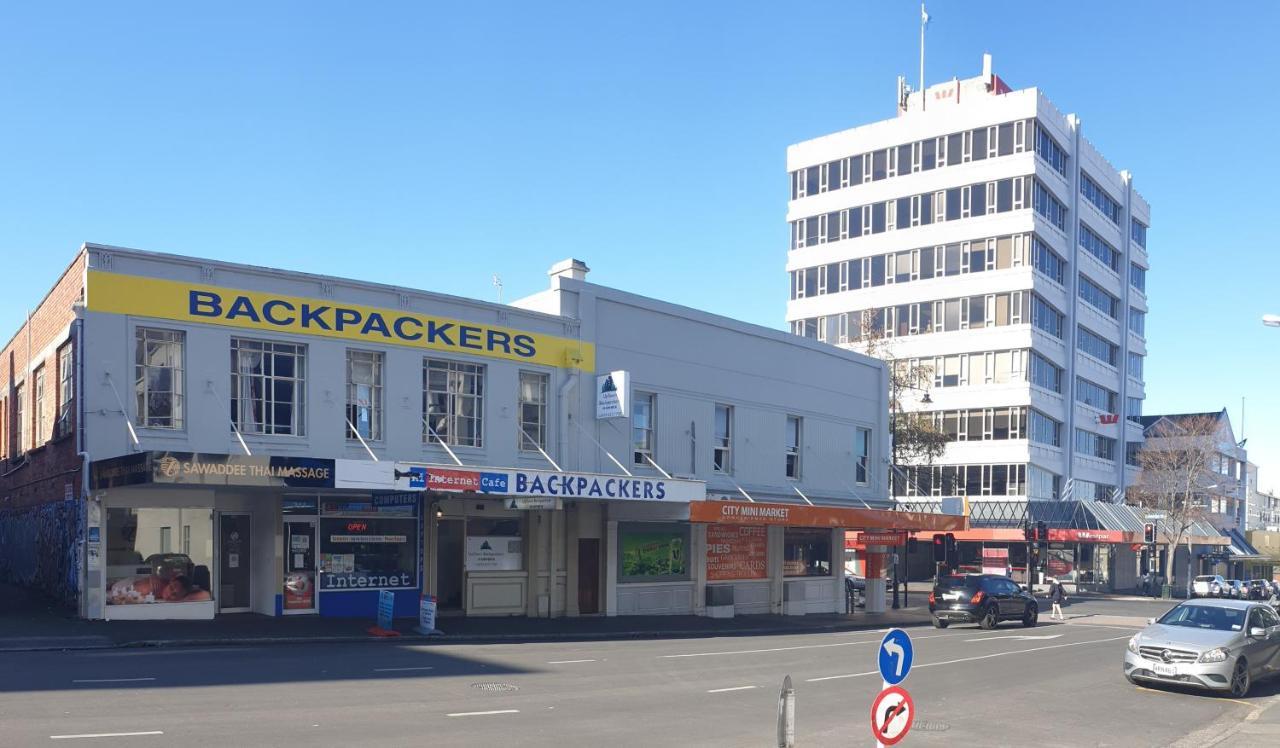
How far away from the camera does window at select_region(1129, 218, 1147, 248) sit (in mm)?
76319

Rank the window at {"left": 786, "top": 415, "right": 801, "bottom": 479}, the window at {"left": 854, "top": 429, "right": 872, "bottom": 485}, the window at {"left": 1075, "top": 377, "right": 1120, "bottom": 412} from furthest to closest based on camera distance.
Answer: the window at {"left": 1075, "top": 377, "right": 1120, "bottom": 412}, the window at {"left": 854, "top": 429, "right": 872, "bottom": 485}, the window at {"left": 786, "top": 415, "right": 801, "bottom": 479}

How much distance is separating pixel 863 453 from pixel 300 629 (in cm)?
2338

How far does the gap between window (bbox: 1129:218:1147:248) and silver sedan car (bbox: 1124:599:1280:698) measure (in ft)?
208

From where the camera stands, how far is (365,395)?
25766 millimetres

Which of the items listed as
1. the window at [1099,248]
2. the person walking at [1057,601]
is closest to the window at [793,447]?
the person walking at [1057,601]

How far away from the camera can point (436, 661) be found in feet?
60.5

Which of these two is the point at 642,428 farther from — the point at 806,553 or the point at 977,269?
the point at 977,269

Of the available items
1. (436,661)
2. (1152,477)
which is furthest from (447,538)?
(1152,477)

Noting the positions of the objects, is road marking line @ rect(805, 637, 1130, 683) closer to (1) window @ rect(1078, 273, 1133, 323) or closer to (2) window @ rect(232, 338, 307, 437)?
(2) window @ rect(232, 338, 307, 437)

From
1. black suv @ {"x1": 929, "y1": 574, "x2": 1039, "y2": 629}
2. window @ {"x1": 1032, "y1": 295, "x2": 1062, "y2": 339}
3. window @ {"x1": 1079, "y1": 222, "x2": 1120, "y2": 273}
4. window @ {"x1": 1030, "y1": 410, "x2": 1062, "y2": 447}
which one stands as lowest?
black suv @ {"x1": 929, "y1": 574, "x2": 1039, "y2": 629}

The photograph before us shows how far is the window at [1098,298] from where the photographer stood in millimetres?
68062

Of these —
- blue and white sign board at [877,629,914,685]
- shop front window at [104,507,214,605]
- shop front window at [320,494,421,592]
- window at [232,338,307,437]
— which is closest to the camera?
blue and white sign board at [877,629,914,685]

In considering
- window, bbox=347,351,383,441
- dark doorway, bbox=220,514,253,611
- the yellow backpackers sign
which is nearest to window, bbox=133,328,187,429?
the yellow backpackers sign

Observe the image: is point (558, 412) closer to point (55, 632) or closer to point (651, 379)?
→ point (651, 379)
